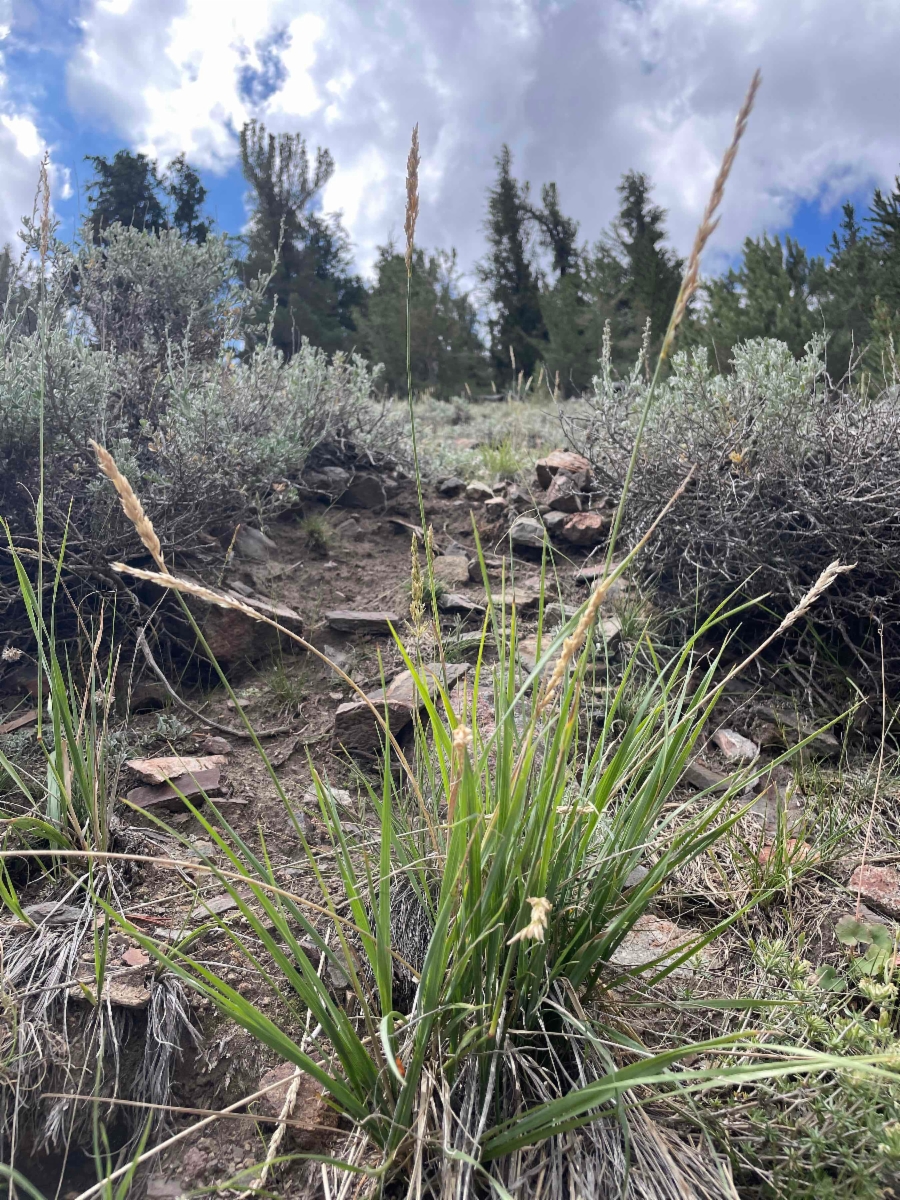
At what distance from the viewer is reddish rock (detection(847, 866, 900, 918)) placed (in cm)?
166

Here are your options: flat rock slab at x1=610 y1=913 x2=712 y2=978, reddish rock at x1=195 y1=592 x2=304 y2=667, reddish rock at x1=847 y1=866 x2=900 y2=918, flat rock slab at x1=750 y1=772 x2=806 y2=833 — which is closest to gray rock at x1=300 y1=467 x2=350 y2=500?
reddish rock at x1=195 y1=592 x2=304 y2=667

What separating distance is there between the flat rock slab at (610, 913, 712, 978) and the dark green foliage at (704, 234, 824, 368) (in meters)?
8.48

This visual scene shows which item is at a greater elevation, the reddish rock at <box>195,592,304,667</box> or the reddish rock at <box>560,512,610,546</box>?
the reddish rock at <box>560,512,610,546</box>

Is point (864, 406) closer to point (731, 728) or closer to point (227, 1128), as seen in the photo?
point (731, 728)

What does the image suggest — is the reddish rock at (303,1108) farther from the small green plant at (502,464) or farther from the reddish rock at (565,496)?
the small green plant at (502,464)

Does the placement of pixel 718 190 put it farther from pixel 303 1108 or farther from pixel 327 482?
pixel 327 482

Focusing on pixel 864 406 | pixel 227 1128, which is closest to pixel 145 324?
pixel 864 406

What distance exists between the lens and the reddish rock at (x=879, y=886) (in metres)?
1.66

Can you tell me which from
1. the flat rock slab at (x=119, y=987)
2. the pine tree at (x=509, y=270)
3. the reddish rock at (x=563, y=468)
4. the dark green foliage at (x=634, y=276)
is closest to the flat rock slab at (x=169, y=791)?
the flat rock slab at (x=119, y=987)

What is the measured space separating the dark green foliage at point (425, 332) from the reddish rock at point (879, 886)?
1520 cm

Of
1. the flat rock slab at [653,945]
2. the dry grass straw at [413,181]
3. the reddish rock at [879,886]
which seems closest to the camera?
the dry grass straw at [413,181]

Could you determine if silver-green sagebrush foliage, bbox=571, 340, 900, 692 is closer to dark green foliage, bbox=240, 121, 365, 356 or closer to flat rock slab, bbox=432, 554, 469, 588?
flat rock slab, bbox=432, 554, 469, 588

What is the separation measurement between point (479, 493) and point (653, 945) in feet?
10.3

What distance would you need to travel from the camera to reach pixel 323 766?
233 centimetres
